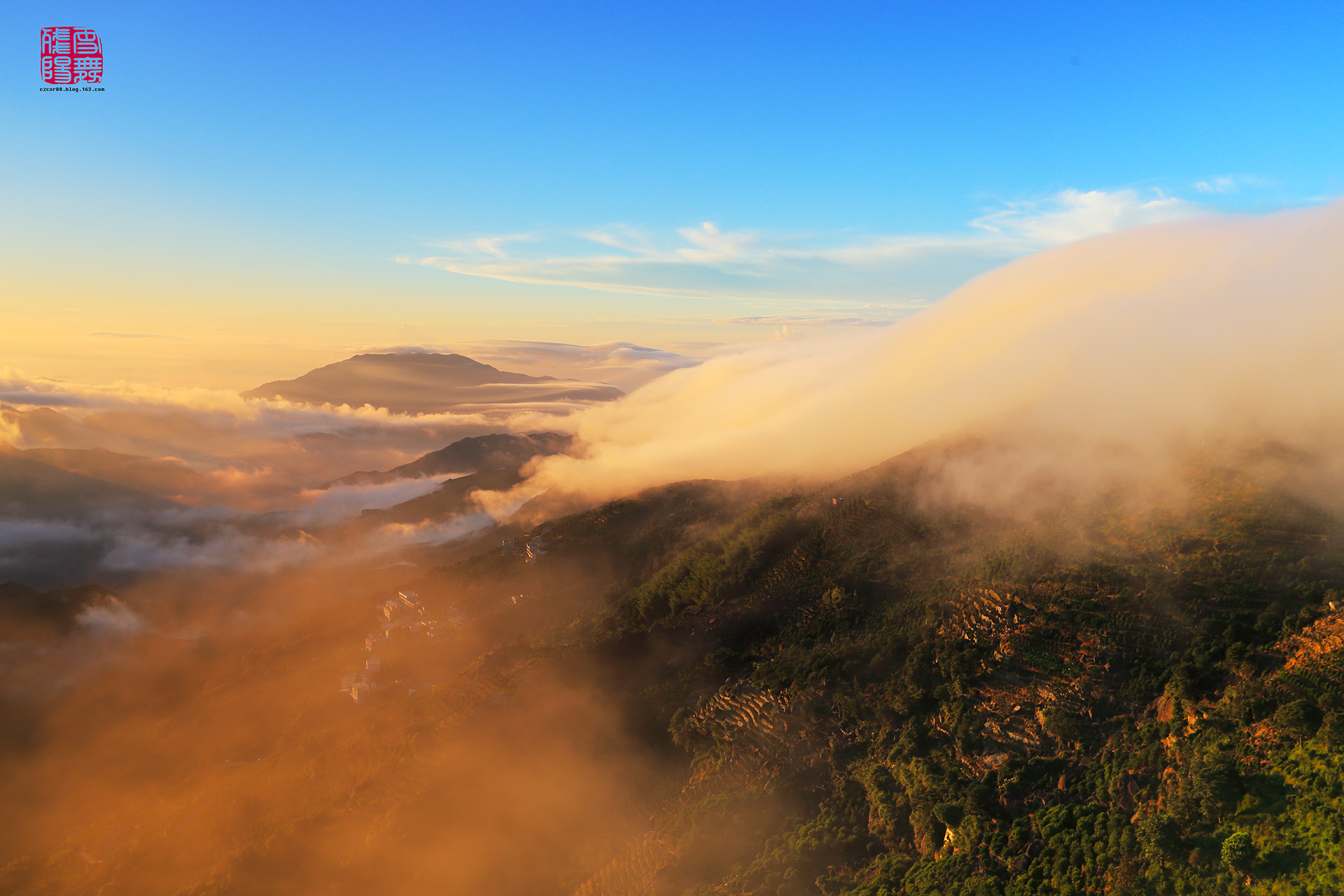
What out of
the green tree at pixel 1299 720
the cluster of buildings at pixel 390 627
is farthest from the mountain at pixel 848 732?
the cluster of buildings at pixel 390 627

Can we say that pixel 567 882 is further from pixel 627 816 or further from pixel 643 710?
pixel 643 710

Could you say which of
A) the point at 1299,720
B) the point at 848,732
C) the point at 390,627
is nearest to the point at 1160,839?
the point at 1299,720

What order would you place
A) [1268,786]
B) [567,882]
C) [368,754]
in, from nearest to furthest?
[1268,786] < [567,882] < [368,754]

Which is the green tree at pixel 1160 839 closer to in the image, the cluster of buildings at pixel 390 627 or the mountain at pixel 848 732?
the mountain at pixel 848 732

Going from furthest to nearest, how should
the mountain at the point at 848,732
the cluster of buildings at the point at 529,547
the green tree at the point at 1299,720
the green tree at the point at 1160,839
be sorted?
the cluster of buildings at the point at 529,547, the mountain at the point at 848,732, the green tree at the point at 1299,720, the green tree at the point at 1160,839

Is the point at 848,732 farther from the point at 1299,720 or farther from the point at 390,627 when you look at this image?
the point at 390,627

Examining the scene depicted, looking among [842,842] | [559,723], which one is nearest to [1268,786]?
[842,842]
